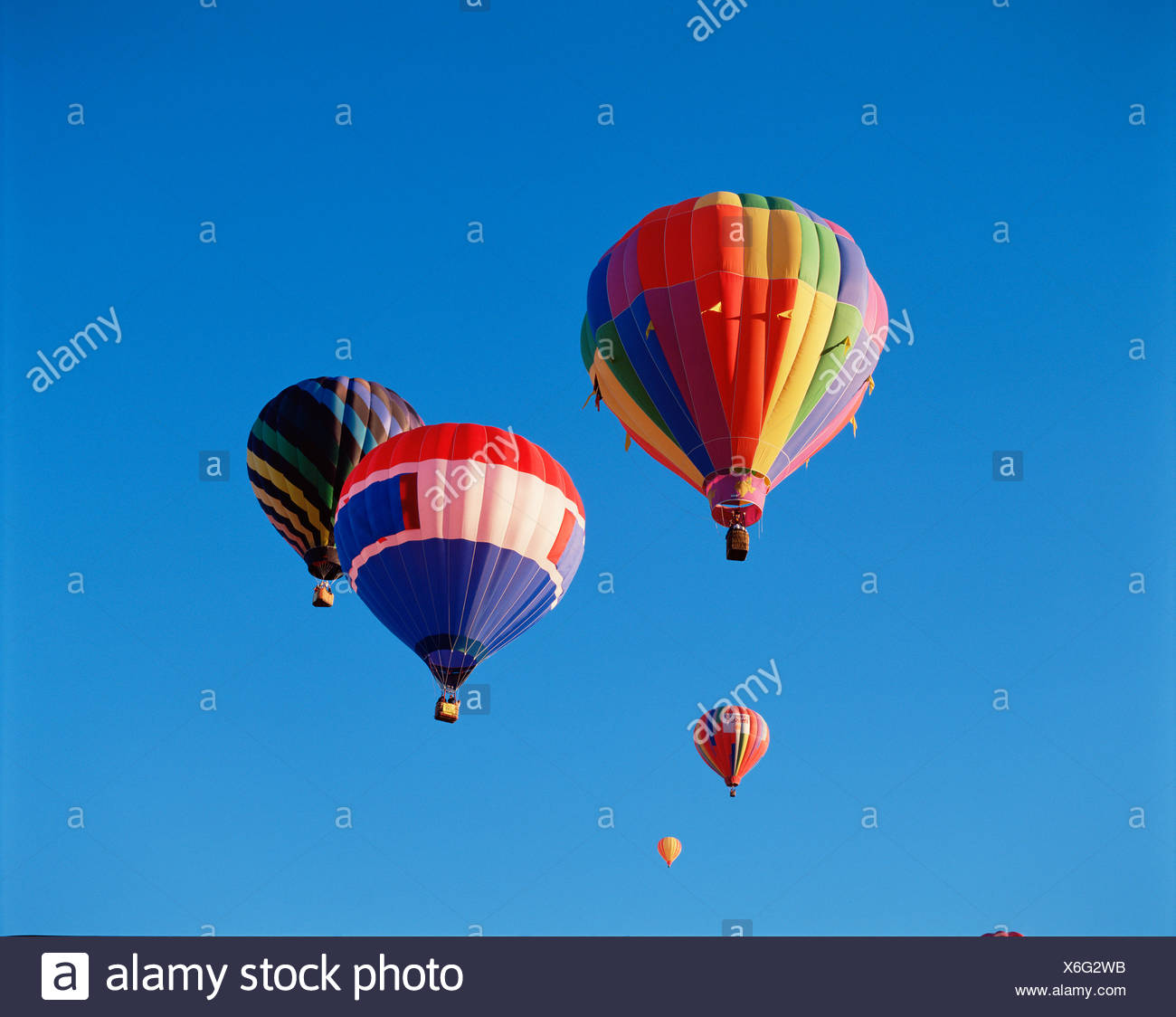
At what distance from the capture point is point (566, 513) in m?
24.7

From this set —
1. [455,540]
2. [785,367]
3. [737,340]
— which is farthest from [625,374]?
[455,540]

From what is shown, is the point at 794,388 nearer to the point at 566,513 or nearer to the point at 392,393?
the point at 566,513

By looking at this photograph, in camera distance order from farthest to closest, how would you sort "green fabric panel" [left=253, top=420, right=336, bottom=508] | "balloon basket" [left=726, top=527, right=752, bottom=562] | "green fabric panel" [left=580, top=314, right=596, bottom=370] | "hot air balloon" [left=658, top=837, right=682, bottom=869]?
"hot air balloon" [left=658, top=837, right=682, bottom=869] < "green fabric panel" [left=253, top=420, right=336, bottom=508] < "green fabric panel" [left=580, top=314, right=596, bottom=370] < "balloon basket" [left=726, top=527, right=752, bottom=562]

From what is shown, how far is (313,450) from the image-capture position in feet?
89.0

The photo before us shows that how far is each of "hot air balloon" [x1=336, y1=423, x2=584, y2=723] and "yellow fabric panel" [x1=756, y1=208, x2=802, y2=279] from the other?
17.1ft

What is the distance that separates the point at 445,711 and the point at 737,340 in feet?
22.9

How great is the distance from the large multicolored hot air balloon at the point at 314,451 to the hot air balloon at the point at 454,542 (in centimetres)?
239

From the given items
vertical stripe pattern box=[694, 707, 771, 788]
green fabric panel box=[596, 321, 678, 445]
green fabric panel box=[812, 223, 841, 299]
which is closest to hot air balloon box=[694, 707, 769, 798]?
vertical stripe pattern box=[694, 707, 771, 788]

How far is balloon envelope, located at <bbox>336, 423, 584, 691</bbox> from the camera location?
76.7 feet

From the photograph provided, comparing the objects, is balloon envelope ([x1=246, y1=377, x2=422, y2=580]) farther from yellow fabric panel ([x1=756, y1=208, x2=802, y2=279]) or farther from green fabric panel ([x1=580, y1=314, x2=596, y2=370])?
yellow fabric panel ([x1=756, y1=208, x2=802, y2=279])

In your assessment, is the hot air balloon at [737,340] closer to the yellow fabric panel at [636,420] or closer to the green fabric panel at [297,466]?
the yellow fabric panel at [636,420]

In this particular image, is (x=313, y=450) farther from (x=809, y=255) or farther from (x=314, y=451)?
(x=809, y=255)

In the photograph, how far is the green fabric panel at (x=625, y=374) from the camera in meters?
21.9
